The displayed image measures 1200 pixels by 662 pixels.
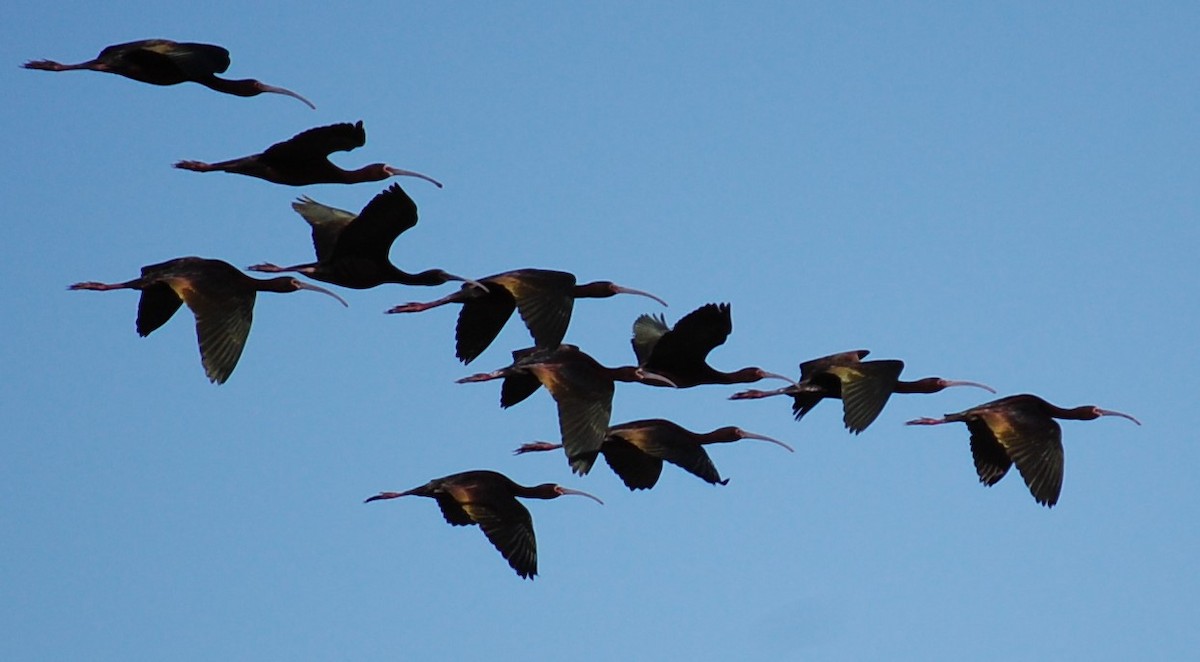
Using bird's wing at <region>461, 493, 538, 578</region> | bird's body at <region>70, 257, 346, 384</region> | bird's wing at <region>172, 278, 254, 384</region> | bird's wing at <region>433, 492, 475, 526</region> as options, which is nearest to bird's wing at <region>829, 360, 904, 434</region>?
bird's wing at <region>461, 493, 538, 578</region>

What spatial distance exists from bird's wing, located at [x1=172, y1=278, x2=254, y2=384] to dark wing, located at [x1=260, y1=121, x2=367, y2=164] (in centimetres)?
156

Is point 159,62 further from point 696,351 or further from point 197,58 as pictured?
point 696,351

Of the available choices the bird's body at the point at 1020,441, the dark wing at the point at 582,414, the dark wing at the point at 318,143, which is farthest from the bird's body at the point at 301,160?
the bird's body at the point at 1020,441

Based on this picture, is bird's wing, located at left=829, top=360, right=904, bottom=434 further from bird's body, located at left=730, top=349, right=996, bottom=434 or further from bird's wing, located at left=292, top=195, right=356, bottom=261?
bird's wing, located at left=292, top=195, right=356, bottom=261

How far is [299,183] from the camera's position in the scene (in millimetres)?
29703

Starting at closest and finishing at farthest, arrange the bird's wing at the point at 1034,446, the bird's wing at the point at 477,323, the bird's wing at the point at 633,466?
the bird's wing at the point at 1034,446, the bird's wing at the point at 477,323, the bird's wing at the point at 633,466

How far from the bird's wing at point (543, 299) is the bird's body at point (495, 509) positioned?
1.69 m

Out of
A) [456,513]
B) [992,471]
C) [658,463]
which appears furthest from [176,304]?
[992,471]

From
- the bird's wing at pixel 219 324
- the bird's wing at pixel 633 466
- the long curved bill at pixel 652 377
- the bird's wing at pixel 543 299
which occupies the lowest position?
the bird's wing at pixel 633 466

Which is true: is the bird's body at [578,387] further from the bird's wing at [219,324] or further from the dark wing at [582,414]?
the bird's wing at [219,324]

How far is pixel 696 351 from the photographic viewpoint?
31484 millimetres

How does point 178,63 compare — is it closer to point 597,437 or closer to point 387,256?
point 387,256

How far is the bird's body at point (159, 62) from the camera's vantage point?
28.3 metres

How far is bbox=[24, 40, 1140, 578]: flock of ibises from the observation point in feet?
93.6
